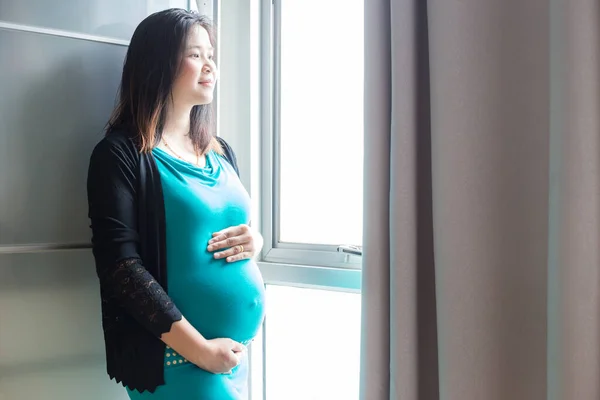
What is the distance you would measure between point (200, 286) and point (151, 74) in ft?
1.68

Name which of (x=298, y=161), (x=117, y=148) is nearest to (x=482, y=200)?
(x=117, y=148)

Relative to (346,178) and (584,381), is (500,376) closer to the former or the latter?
(584,381)

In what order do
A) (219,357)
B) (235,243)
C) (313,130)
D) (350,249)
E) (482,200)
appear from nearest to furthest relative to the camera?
(482,200) → (219,357) → (235,243) → (350,249) → (313,130)

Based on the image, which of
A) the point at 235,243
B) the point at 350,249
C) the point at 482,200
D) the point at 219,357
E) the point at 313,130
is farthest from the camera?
the point at 313,130

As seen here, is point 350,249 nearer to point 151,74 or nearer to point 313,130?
point 313,130

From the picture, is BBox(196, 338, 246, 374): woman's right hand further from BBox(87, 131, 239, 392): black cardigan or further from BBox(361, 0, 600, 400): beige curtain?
BBox(361, 0, 600, 400): beige curtain

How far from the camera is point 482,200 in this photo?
1.04m

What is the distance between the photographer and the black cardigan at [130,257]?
111 centimetres

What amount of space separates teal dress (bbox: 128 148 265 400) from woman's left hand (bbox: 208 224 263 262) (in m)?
0.01

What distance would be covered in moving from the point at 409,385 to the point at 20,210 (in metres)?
0.97

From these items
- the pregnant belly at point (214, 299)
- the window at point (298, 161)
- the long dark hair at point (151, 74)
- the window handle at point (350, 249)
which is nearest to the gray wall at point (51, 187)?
the long dark hair at point (151, 74)

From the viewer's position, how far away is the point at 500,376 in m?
1.03

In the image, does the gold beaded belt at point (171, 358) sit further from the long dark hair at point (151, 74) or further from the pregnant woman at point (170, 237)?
the long dark hair at point (151, 74)

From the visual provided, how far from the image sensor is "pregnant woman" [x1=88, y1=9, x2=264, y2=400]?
3.73 ft
